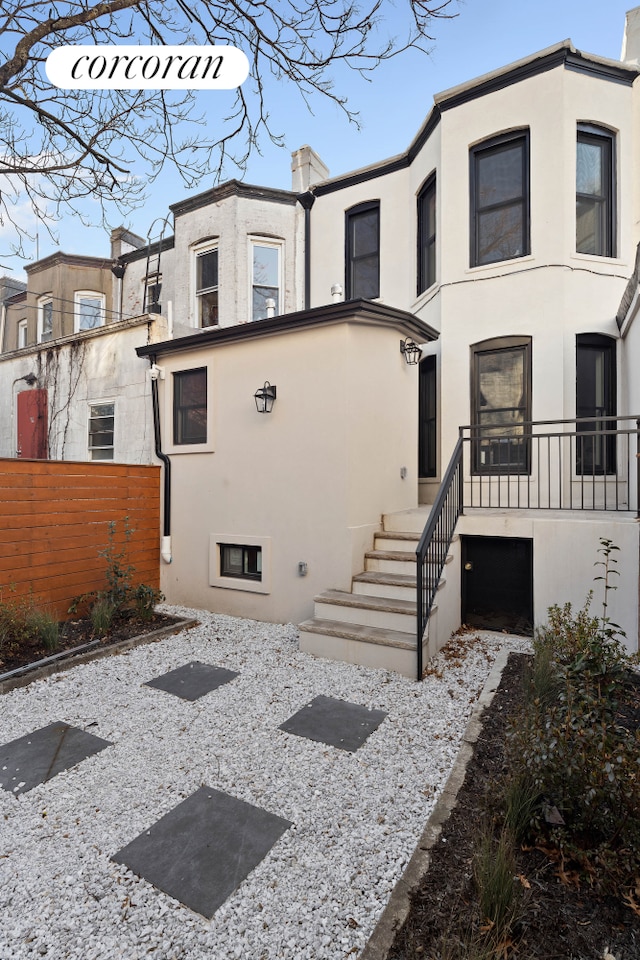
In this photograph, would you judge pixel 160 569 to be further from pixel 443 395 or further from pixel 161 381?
pixel 443 395

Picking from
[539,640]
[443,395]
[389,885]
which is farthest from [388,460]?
[389,885]

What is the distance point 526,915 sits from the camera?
1777 mm

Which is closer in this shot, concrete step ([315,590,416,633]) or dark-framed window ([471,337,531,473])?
concrete step ([315,590,416,633])

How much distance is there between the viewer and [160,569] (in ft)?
22.1

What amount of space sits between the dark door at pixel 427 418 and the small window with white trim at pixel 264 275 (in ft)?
10.6

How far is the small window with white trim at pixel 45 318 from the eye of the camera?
11.4 meters

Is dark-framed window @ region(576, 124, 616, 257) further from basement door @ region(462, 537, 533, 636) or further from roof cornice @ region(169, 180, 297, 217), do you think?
roof cornice @ region(169, 180, 297, 217)

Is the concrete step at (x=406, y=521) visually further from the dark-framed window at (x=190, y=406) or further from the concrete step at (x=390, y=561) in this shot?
the dark-framed window at (x=190, y=406)

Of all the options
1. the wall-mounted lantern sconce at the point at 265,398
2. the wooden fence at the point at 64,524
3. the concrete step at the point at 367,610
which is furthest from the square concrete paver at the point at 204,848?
the wall-mounted lantern sconce at the point at 265,398

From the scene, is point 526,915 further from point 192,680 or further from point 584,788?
point 192,680

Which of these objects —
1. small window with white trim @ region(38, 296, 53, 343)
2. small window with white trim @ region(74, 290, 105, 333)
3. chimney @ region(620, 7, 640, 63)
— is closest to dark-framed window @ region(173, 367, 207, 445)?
small window with white trim @ region(74, 290, 105, 333)

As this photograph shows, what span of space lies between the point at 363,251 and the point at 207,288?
119 inches

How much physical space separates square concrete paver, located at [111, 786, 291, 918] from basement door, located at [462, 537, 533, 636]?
3732mm

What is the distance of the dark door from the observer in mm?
7566
